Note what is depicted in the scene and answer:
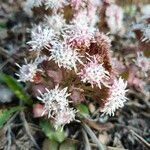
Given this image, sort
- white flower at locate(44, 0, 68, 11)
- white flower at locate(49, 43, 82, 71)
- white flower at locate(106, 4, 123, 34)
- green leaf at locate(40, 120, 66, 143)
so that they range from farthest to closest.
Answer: white flower at locate(106, 4, 123, 34)
white flower at locate(44, 0, 68, 11)
green leaf at locate(40, 120, 66, 143)
white flower at locate(49, 43, 82, 71)

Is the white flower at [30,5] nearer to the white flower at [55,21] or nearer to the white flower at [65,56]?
the white flower at [55,21]

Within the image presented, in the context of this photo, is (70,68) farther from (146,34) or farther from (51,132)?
(146,34)

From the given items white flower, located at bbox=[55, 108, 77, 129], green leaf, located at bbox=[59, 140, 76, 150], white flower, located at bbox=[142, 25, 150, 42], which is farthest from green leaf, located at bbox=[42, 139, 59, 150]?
white flower, located at bbox=[142, 25, 150, 42]

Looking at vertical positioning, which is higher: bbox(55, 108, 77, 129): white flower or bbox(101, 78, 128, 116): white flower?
bbox(101, 78, 128, 116): white flower

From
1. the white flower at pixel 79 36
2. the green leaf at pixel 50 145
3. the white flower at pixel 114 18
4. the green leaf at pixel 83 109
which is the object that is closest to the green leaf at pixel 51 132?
the green leaf at pixel 50 145

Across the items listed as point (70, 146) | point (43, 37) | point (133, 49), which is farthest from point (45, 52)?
point (133, 49)

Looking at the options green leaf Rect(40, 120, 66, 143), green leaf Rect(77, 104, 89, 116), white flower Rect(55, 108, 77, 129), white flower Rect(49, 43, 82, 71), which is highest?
white flower Rect(49, 43, 82, 71)

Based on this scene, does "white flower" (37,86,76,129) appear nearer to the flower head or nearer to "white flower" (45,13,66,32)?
the flower head

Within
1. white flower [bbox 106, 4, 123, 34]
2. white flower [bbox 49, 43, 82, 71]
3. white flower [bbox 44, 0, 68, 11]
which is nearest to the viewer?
white flower [bbox 49, 43, 82, 71]
